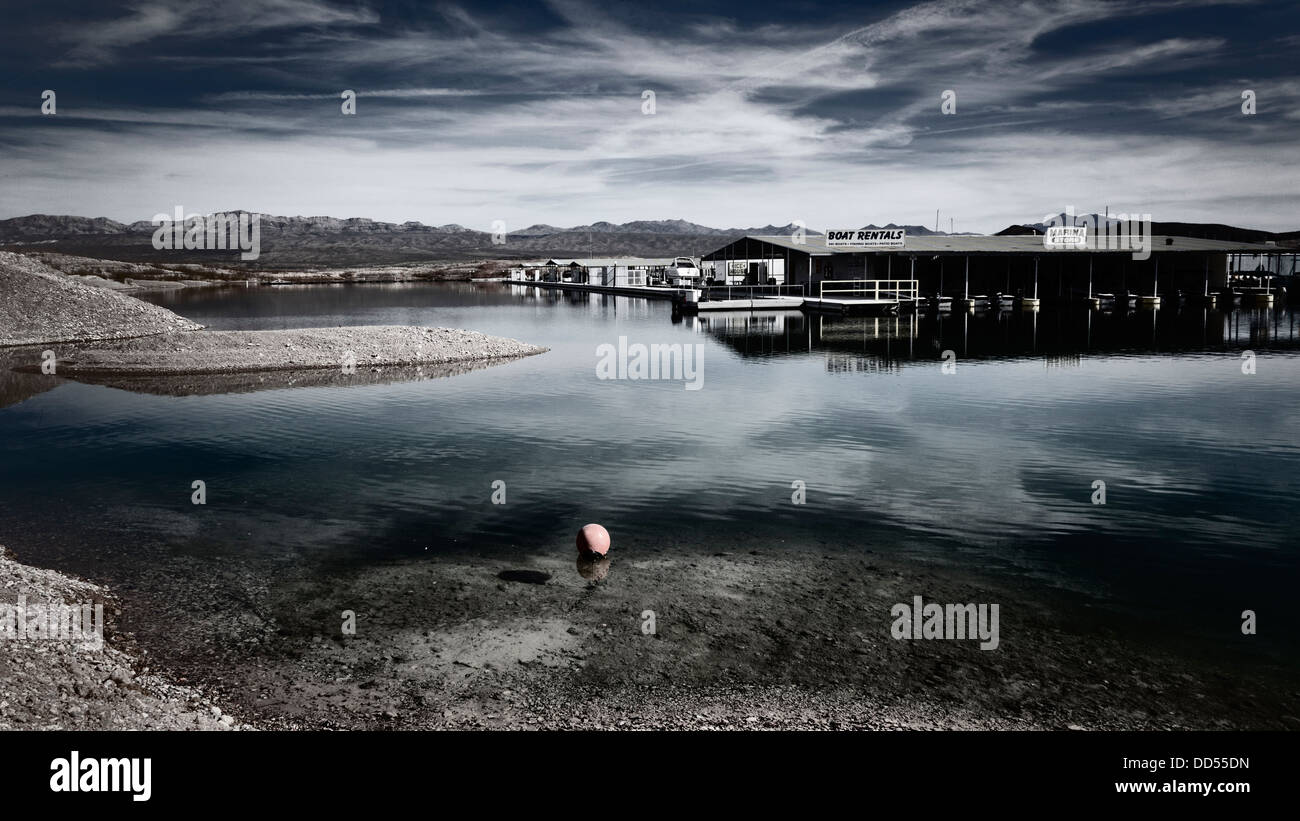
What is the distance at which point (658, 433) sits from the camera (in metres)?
22.0

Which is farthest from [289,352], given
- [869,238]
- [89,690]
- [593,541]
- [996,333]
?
[869,238]

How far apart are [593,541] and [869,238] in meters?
65.4

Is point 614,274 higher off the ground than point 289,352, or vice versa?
point 614,274

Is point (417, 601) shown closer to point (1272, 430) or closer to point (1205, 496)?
point (1205, 496)

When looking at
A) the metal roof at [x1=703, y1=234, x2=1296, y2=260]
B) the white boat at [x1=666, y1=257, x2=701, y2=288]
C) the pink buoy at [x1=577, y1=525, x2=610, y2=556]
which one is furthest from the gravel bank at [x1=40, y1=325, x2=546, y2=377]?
the white boat at [x1=666, y1=257, x2=701, y2=288]

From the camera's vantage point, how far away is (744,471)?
1805 centimetres

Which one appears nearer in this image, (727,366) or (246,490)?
(246,490)

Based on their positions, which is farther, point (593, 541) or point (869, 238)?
point (869, 238)

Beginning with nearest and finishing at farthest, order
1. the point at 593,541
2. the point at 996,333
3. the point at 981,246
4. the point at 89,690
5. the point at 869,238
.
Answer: the point at 89,690, the point at 593,541, the point at 996,333, the point at 869,238, the point at 981,246

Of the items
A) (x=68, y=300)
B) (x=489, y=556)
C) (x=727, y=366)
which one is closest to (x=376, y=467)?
(x=489, y=556)

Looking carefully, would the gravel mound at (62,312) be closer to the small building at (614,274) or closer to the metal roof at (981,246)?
the metal roof at (981,246)

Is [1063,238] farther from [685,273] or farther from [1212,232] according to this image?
[1212,232]

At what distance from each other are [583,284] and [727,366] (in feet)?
293

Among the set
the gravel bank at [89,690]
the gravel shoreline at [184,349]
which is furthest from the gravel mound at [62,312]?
the gravel bank at [89,690]
